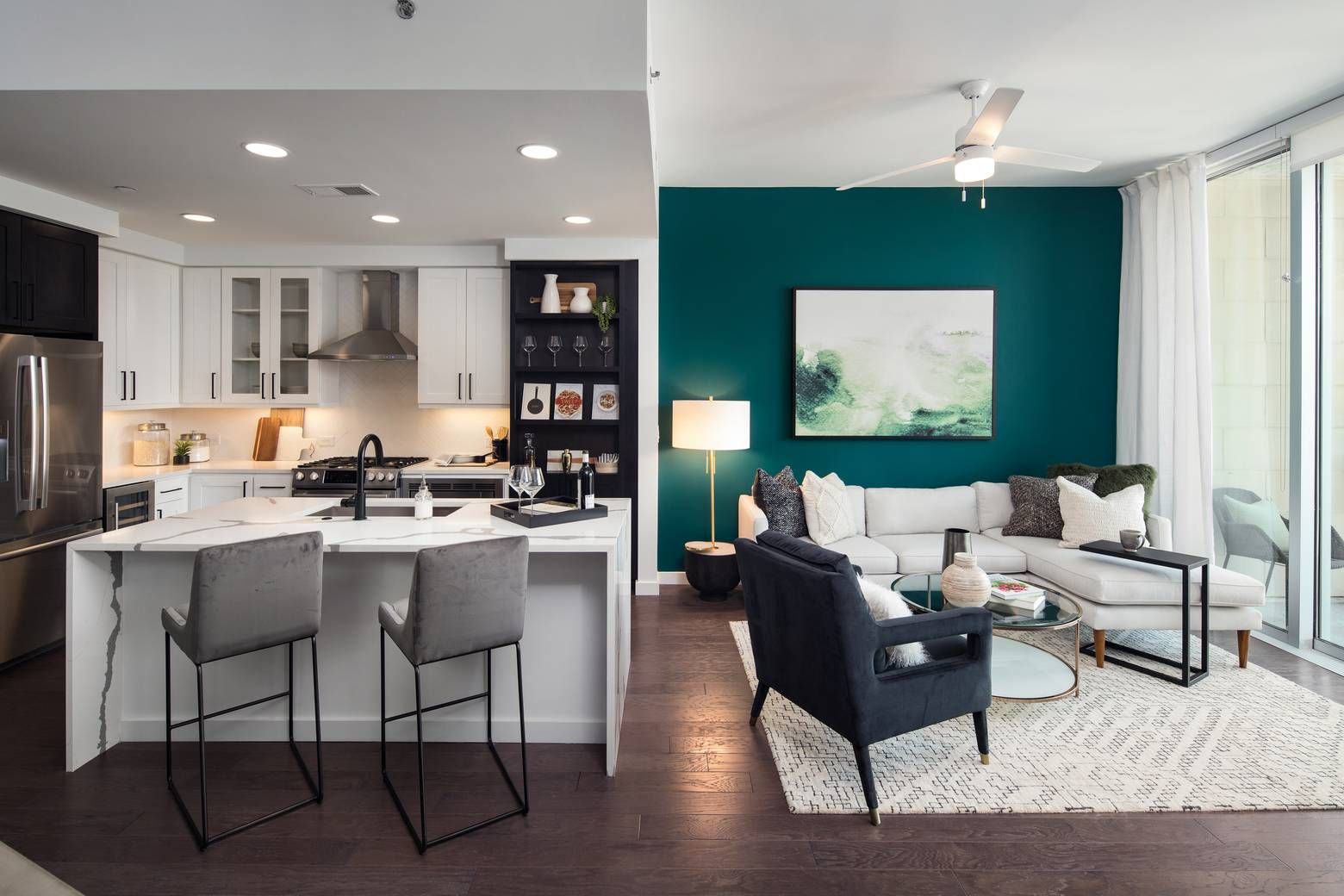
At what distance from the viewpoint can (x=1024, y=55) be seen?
325cm

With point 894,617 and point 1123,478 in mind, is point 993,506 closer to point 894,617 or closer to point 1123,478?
point 1123,478

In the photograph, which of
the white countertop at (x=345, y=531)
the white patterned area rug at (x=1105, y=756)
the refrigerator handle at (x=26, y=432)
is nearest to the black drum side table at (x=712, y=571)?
the white patterned area rug at (x=1105, y=756)

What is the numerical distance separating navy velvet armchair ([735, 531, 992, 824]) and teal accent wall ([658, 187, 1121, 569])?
264 cm

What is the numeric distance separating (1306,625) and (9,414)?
6.91m

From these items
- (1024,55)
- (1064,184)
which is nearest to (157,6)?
(1024,55)

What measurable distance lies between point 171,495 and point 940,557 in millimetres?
5081

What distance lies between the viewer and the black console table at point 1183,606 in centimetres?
346

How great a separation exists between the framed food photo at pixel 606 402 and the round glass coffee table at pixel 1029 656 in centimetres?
239

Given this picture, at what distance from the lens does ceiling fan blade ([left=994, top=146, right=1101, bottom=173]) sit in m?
3.51

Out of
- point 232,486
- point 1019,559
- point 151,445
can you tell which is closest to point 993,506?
point 1019,559

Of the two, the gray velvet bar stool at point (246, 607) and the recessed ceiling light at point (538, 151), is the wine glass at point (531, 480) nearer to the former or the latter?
the gray velvet bar stool at point (246, 607)

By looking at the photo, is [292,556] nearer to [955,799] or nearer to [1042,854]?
[955,799]

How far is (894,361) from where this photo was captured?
5.35 meters

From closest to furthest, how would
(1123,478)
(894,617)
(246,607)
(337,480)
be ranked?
(246,607) → (894,617) → (1123,478) → (337,480)
